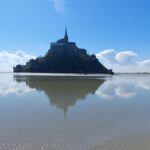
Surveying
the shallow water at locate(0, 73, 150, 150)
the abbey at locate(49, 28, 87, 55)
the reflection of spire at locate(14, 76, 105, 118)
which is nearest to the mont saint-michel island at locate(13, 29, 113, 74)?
the abbey at locate(49, 28, 87, 55)

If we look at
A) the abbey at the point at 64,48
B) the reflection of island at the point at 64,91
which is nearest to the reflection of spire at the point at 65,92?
the reflection of island at the point at 64,91

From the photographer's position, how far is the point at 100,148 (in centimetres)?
666

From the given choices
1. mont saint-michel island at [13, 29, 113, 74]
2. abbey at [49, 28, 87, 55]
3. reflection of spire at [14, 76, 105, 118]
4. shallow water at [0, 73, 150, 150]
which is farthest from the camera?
abbey at [49, 28, 87, 55]

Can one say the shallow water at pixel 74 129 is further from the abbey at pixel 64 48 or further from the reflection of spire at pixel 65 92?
the abbey at pixel 64 48

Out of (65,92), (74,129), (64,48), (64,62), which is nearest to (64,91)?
(65,92)

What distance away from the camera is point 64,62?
14650 cm

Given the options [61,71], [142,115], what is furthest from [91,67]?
[142,115]

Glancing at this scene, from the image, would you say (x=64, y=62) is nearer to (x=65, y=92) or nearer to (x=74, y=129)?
(x=65, y=92)

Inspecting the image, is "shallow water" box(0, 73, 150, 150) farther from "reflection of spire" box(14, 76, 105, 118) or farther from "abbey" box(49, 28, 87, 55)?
"abbey" box(49, 28, 87, 55)

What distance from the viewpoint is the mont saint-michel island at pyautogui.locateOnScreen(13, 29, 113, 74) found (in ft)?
469

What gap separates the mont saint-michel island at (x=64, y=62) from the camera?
14288cm

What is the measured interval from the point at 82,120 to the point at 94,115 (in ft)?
4.43

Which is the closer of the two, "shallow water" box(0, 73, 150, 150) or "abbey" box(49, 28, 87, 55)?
"shallow water" box(0, 73, 150, 150)

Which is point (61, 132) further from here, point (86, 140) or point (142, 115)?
point (142, 115)
